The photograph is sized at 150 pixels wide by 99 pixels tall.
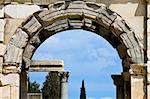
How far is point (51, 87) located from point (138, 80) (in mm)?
Result: 28271

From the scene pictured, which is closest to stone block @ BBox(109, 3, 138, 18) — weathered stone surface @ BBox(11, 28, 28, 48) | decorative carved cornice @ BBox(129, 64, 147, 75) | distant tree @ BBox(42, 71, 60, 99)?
decorative carved cornice @ BBox(129, 64, 147, 75)

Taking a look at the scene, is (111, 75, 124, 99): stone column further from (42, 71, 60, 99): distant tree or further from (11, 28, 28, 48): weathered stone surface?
(42, 71, 60, 99): distant tree

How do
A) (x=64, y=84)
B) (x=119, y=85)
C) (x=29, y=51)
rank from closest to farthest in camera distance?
(x=29, y=51) → (x=119, y=85) → (x=64, y=84)

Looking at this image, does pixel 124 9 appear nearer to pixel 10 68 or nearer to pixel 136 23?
pixel 136 23

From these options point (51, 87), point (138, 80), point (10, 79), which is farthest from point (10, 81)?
point (51, 87)

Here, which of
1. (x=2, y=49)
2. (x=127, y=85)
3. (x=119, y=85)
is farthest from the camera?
(x=119, y=85)

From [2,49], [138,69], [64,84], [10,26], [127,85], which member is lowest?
[64,84]

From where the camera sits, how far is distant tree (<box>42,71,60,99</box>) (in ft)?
131

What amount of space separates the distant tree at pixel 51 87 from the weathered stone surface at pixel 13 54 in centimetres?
2498

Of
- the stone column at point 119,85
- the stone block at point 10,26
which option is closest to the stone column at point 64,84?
the stone column at point 119,85

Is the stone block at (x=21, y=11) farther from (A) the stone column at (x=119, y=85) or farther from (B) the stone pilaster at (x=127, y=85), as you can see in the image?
(A) the stone column at (x=119, y=85)

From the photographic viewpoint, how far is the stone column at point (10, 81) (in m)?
13.8

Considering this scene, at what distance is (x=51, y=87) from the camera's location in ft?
137

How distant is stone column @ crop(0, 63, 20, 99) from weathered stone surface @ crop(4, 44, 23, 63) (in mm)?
119
